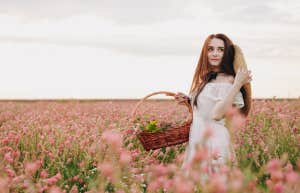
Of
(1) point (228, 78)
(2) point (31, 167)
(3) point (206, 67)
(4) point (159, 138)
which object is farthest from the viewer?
(3) point (206, 67)

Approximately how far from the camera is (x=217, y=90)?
4238 millimetres

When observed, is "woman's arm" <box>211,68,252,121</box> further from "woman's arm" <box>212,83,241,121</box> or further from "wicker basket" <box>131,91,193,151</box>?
"wicker basket" <box>131,91,193,151</box>

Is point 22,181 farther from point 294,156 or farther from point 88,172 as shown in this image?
point 294,156

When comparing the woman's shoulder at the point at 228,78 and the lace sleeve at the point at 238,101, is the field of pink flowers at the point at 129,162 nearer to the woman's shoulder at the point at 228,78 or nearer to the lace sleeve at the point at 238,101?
the lace sleeve at the point at 238,101

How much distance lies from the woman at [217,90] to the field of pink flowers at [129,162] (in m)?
0.21

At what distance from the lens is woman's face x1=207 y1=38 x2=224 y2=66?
4422mm

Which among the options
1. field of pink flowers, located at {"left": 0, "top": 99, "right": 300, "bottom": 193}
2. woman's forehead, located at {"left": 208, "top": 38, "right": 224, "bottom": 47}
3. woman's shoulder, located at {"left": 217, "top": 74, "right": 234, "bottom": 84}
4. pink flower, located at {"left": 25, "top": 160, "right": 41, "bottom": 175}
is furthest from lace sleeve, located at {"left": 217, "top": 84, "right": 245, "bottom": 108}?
pink flower, located at {"left": 25, "top": 160, "right": 41, "bottom": 175}

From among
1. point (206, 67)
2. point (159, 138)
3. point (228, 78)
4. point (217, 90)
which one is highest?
point (206, 67)

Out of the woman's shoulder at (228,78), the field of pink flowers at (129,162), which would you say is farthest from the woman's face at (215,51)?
the field of pink flowers at (129,162)

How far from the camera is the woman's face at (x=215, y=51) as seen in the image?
442cm

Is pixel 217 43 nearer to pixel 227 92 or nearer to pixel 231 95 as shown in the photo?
pixel 227 92

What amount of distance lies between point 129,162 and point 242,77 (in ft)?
3.68

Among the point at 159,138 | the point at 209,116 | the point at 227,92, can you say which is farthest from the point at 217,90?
the point at 159,138

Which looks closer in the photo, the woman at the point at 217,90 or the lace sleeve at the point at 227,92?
the woman at the point at 217,90
